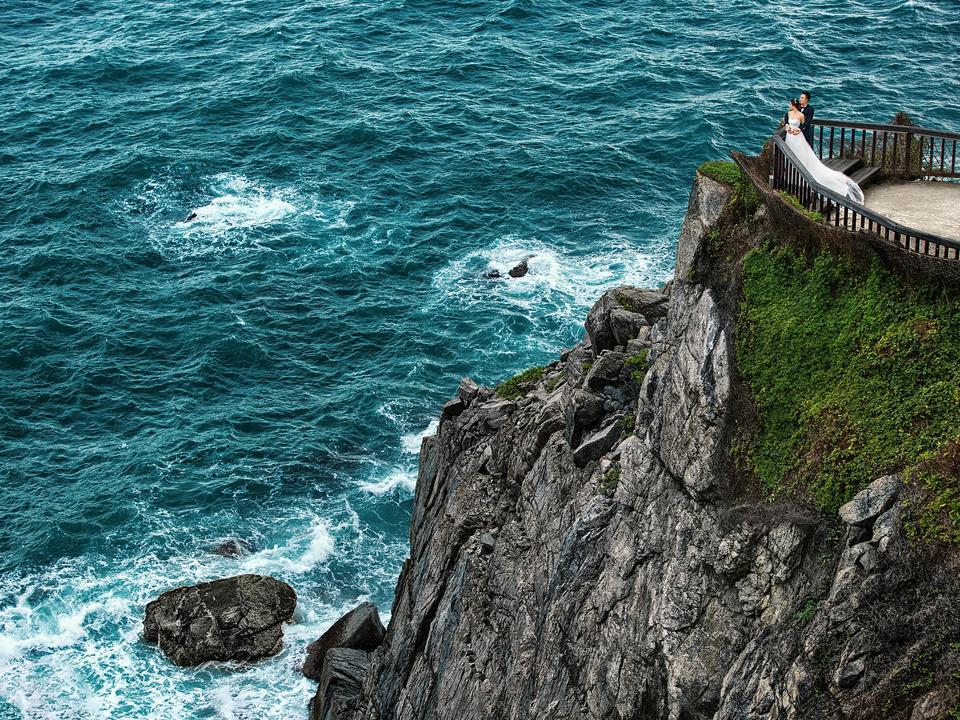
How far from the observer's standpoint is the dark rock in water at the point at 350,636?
47781 millimetres

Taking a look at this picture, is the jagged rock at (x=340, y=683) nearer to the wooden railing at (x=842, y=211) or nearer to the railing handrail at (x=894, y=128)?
the wooden railing at (x=842, y=211)

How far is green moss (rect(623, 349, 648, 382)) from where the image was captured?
111 ft

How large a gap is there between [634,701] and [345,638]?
74.8 ft

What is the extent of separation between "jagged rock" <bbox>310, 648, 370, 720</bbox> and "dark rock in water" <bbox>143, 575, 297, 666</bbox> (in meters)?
5.28

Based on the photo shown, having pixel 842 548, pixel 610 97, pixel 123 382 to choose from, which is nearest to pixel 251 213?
pixel 123 382

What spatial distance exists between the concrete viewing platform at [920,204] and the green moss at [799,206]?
2891 millimetres

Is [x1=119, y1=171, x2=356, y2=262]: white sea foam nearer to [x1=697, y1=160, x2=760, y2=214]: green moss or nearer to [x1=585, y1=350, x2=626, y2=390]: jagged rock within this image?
[x1=585, y1=350, x2=626, y2=390]: jagged rock

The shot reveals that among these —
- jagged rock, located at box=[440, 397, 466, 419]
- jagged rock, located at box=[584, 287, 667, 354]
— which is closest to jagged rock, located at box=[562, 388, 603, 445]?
jagged rock, located at box=[584, 287, 667, 354]

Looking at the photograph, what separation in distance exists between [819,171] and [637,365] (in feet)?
26.9

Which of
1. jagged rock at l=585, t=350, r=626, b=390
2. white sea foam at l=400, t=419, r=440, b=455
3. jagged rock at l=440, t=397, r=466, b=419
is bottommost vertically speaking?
white sea foam at l=400, t=419, r=440, b=455

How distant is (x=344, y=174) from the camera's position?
86.6 m

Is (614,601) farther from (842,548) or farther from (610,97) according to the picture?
(610,97)

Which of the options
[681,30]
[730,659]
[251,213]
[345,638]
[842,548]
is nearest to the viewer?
[842,548]

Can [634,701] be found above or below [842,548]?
below
